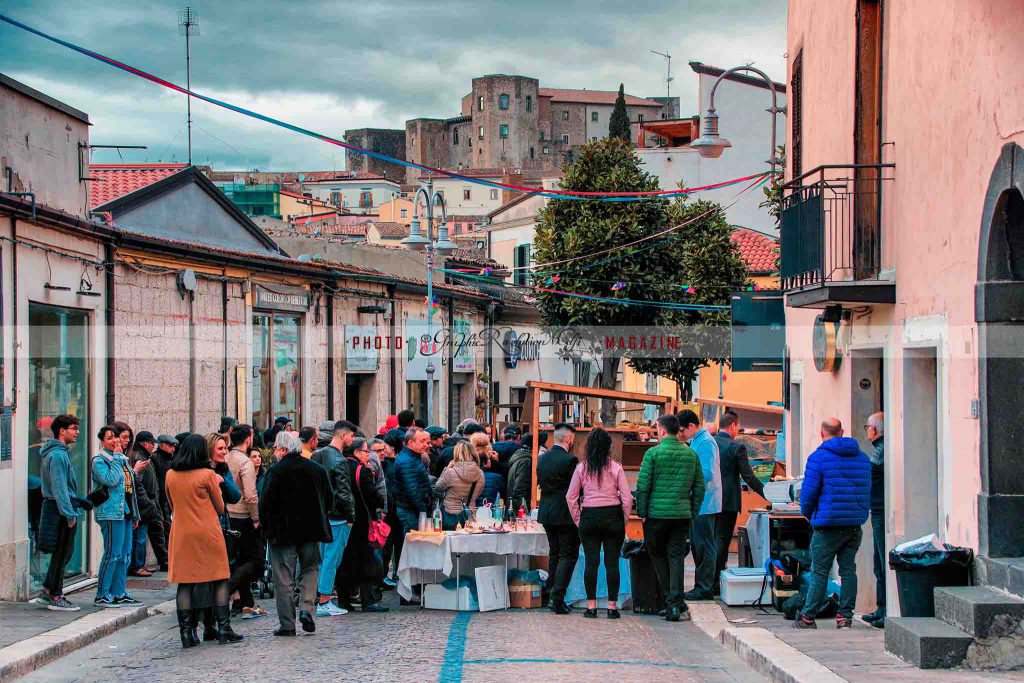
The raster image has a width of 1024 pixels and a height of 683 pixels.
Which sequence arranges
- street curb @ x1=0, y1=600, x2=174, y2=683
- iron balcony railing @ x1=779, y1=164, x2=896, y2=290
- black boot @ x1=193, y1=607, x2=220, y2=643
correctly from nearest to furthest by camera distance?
street curb @ x1=0, y1=600, x2=174, y2=683 < black boot @ x1=193, y1=607, x2=220, y2=643 < iron balcony railing @ x1=779, y1=164, x2=896, y2=290

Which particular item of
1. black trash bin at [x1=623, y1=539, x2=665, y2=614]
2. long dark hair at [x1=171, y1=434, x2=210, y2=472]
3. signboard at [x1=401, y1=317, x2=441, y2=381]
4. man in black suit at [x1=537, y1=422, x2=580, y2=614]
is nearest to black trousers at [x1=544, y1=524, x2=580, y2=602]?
man in black suit at [x1=537, y1=422, x2=580, y2=614]

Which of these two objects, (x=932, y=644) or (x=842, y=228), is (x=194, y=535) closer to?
(x=932, y=644)

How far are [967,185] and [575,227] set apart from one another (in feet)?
82.2

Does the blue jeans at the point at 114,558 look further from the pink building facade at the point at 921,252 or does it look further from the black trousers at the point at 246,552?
the pink building facade at the point at 921,252

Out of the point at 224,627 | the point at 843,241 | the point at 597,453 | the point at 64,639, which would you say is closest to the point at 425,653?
the point at 224,627

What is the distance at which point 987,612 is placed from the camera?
8.50 m

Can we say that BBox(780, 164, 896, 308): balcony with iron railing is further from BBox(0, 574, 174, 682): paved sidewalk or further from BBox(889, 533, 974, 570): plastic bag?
BBox(0, 574, 174, 682): paved sidewalk

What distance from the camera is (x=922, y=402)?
1095 centimetres

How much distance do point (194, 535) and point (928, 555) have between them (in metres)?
5.78

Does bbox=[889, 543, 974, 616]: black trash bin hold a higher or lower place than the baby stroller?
higher

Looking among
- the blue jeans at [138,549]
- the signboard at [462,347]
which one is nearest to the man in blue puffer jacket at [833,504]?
the blue jeans at [138,549]

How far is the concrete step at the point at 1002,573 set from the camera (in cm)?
844

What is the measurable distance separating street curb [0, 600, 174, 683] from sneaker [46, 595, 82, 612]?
0.31m

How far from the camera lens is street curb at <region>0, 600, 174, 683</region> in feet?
31.1
